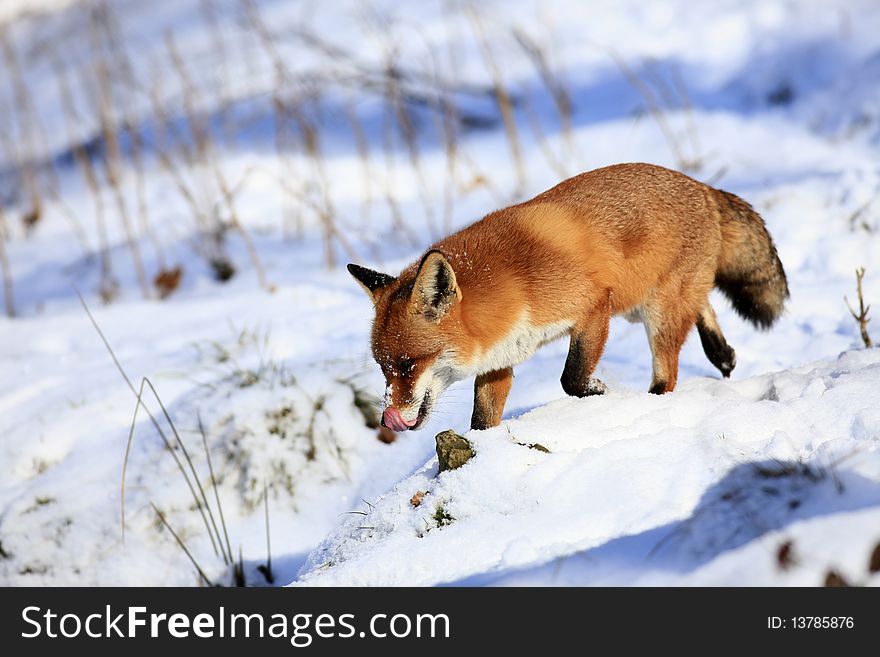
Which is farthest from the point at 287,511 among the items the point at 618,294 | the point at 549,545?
the point at 549,545

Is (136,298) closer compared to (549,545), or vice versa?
(549,545)

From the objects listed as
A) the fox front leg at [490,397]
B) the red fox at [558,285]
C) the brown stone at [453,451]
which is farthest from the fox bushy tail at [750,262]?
the brown stone at [453,451]

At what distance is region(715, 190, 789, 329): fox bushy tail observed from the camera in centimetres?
404

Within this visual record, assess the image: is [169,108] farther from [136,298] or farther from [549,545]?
[549,545]

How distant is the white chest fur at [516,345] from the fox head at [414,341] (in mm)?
138

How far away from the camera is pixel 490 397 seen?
3.47 meters

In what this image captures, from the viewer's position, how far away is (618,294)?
3.48 m

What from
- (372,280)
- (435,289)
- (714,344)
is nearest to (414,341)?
(435,289)

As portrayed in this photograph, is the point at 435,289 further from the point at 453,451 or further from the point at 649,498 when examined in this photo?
the point at 649,498

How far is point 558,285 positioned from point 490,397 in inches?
22.4

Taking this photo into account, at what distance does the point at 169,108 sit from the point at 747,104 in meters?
5.45

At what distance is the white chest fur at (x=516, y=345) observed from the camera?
10.5 feet

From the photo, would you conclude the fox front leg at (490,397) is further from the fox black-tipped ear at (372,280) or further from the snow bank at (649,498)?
the fox black-tipped ear at (372,280)
